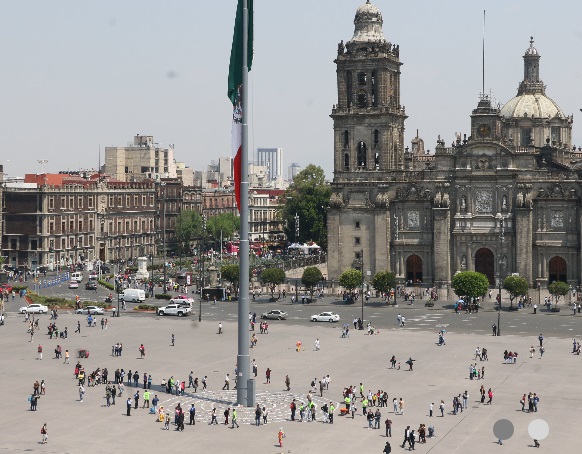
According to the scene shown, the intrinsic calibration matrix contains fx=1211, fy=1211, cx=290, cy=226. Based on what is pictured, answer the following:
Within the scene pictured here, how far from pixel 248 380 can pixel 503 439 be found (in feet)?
45.7

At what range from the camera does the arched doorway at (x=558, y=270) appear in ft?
380

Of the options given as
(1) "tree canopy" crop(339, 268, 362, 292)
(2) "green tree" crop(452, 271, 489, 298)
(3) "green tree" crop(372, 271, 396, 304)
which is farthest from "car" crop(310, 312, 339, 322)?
(1) "tree canopy" crop(339, 268, 362, 292)

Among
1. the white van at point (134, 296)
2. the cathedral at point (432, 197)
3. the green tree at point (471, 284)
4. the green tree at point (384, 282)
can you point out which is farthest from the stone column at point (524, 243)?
the white van at point (134, 296)

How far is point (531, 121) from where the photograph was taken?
143m

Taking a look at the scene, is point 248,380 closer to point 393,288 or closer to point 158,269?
point 393,288

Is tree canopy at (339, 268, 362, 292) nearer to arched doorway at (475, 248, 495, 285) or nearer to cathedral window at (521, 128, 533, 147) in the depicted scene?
arched doorway at (475, 248, 495, 285)

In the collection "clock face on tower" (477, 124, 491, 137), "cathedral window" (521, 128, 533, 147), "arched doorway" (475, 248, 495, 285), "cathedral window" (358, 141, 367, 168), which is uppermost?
"cathedral window" (521, 128, 533, 147)

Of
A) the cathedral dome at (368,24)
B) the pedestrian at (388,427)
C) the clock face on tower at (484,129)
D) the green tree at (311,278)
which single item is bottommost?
the pedestrian at (388,427)

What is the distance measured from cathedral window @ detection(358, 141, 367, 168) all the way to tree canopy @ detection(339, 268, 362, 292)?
46.0ft

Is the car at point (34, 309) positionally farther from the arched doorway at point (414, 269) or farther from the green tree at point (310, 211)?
the green tree at point (310, 211)

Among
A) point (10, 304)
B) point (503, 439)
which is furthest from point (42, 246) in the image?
point (503, 439)

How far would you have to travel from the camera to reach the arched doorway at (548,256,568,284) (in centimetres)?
11581

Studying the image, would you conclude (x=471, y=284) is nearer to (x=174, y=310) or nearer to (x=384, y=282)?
(x=384, y=282)

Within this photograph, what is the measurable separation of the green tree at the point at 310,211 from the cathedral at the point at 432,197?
1701 inches
